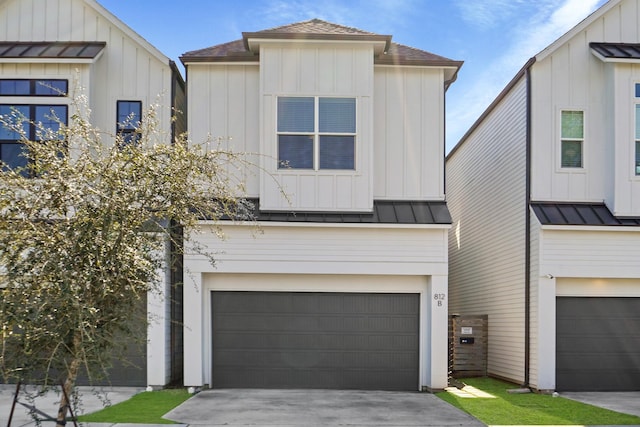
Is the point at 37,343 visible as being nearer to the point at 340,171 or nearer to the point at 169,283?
the point at 169,283

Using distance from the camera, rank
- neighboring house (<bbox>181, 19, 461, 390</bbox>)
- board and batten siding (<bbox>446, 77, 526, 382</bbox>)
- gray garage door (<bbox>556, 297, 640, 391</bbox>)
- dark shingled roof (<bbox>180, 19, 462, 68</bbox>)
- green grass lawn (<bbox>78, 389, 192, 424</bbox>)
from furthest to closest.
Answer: board and batten siding (<bbox>446, 77, 526, 382</bbox>) → gray garage door (<bbox>556, 297, 640, 391</bbox>) → neighboring house (<bbox>181, 19, 461, 390</bbox>) → dark shingled roof (<bbox>180, 19, 462, 68</bbox>) → green grass lawn (<bbox>78, 389, 192, 424</bbox>)

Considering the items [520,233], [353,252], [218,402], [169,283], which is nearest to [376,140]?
[353,252]

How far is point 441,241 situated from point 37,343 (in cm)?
821

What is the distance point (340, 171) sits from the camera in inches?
482

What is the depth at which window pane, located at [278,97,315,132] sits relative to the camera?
12.3 meters

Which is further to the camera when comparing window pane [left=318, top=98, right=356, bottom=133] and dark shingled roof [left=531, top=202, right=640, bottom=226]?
window pane [left=318, top=98, right=356, bottom=133]

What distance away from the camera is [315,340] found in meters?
12.4

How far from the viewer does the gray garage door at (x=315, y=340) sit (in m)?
12.4

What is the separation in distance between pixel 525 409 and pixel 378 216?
14.2 ft

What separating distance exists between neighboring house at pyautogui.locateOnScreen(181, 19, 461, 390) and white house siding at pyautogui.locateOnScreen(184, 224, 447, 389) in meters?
0.03

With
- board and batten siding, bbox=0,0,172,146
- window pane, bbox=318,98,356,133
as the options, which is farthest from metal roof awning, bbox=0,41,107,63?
window pane, bbox=318,98,356,133

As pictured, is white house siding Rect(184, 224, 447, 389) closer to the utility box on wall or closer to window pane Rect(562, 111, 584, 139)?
the utility box on wall

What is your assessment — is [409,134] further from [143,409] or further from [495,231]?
[143,409]

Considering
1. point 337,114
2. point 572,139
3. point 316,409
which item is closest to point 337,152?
point 337,114
